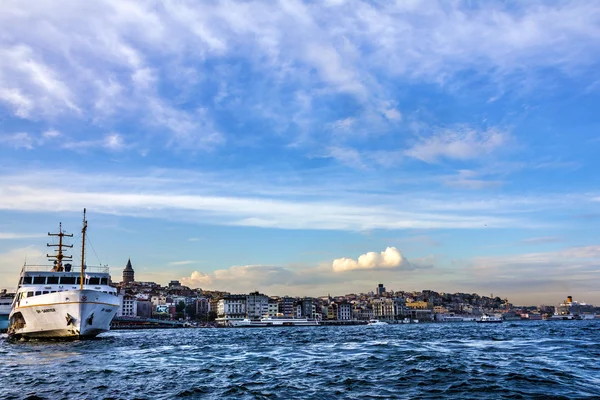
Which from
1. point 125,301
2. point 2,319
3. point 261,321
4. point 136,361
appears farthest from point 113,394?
point 125,301

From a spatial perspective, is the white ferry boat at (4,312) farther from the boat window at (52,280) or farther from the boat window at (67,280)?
the boat window at (67,280)

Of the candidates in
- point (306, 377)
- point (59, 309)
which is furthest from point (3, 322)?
point (306, 377)

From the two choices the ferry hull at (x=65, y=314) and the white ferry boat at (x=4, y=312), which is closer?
the ferry hull at (x=65, y=314)

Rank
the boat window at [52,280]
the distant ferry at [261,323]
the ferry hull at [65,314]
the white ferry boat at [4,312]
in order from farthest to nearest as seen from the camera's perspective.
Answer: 1. the distant ferry at [261,323]
2. the white ferry boat at [4,312]
3. the boat window at [52,280]
4. the ferry hull at [65,314]

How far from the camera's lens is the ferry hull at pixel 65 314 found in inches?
1729

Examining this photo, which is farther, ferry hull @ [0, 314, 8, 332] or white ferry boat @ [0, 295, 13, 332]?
white ferry boat @ [0, 295, 13, 332]

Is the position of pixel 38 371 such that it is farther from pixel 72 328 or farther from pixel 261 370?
pixel 72 328

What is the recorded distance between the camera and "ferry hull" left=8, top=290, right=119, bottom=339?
4391cm

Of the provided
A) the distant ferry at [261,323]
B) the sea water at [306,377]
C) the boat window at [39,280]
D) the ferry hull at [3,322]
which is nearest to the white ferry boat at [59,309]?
the boat window at [39,280]

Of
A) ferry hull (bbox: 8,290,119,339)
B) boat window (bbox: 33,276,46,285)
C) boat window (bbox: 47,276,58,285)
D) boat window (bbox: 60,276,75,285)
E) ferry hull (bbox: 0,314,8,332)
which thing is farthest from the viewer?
ferry hull (bbox: 0,314,8,332)

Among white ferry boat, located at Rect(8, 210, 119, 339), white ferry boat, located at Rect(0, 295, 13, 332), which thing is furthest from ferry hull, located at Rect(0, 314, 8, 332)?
white ferry boat, located at Rect(8, 210, 119, 339)

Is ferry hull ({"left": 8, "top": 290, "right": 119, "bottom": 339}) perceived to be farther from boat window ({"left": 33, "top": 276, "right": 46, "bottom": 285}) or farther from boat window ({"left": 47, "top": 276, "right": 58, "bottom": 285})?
boat window ({"left": 47, "top": 276, "right": 58, "bottom": 285})

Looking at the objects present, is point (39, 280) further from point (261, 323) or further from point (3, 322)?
point (261, 323)

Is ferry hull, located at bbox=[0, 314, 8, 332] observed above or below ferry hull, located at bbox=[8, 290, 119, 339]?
below
